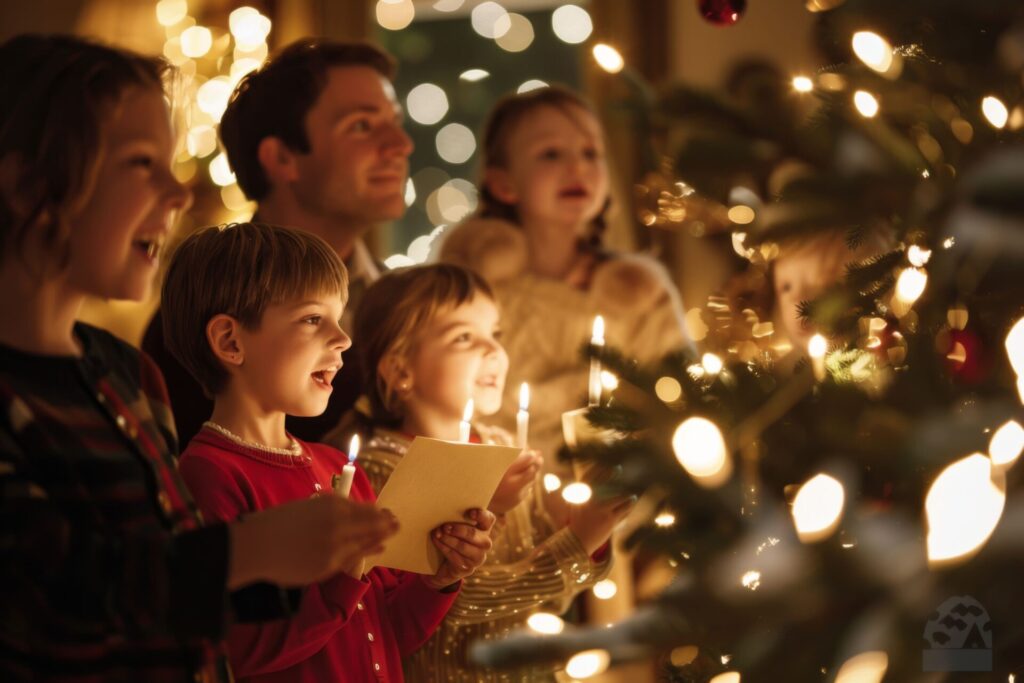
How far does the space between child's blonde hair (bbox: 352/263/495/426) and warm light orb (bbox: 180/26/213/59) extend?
160cm

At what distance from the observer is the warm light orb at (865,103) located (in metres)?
1.13

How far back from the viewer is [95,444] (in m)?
0.92

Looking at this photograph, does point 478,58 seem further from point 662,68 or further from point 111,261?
point 111,261

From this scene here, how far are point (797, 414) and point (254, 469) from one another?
556 millimetres

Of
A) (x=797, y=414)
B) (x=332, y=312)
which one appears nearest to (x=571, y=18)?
(x=332, y=312)

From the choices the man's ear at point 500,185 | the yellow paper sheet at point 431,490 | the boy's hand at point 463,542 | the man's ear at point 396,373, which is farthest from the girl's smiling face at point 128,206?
the man's ear at point 500,185

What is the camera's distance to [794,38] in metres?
2.88

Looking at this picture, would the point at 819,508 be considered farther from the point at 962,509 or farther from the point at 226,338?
the point at 226,338

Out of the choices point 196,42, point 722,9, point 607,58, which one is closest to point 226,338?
point 607,58

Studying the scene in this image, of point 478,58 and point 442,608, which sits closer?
point 442,608

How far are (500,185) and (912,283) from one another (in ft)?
3.67

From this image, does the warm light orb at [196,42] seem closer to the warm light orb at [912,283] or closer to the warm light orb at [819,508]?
the warm light orb at [912,283]

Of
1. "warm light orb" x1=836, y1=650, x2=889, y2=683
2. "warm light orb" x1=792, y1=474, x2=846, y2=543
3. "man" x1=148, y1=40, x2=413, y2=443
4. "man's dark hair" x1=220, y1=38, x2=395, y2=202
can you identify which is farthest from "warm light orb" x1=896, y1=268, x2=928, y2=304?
"man's dark hair" x1=220, y1=38, x2=395, y2=202

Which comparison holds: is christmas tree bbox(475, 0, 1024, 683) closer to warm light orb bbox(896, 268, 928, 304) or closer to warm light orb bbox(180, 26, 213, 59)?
warm light orb bbox(896, 268, 928, 304)
